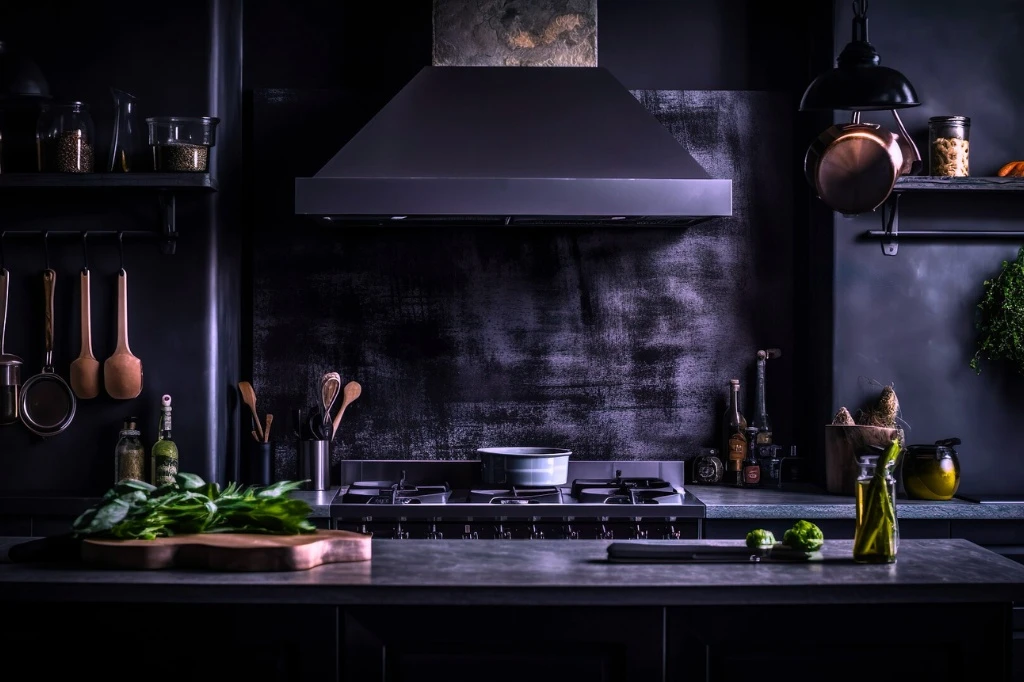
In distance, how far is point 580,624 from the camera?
2.01 m

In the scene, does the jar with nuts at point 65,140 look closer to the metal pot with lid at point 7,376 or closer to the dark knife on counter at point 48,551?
the metal pot with lid at point 7,376

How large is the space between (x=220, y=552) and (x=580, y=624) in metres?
0.74

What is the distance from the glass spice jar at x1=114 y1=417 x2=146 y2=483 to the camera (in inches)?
140

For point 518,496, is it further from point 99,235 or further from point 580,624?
point 99,235

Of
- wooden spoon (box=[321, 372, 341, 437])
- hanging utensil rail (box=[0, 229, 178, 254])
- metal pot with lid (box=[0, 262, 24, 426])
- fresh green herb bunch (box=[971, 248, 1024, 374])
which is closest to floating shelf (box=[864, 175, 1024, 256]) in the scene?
fresh green herb bunch (box=[971, 248, 1024, 374])

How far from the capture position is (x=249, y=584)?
6.43 feet

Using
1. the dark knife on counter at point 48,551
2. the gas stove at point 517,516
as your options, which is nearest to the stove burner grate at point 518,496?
the gas stove at point 517,516

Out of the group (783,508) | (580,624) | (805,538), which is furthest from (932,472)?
(580,624)

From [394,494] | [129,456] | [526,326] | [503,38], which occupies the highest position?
[503,38]

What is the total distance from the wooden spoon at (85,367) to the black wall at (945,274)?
8.84 ft

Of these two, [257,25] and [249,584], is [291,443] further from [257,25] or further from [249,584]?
[249,584]

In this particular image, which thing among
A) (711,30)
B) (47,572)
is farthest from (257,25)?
(47,572)

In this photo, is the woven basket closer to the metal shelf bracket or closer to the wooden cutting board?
the metal shelf bracket

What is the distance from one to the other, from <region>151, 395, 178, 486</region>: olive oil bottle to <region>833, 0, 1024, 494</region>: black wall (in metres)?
2.42
